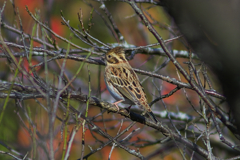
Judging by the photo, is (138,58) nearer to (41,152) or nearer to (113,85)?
(113,85)

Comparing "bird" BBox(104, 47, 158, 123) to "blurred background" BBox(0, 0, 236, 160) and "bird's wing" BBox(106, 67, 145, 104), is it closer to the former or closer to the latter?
"bird's wing" BBox(106, 67, 145, 104)

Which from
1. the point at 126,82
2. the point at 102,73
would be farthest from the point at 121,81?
the point at 102,73

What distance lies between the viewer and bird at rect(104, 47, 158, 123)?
5242 millimetres

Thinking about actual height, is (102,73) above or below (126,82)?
above

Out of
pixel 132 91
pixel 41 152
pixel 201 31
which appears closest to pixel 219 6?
pixel 201 31

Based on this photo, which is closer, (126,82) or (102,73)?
(126,82)

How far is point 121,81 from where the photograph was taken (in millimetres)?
5590

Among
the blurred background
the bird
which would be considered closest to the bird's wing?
the bird

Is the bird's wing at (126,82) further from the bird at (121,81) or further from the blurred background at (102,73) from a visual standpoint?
the blurred background at (102,73)

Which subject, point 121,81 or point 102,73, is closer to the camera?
point 121,81

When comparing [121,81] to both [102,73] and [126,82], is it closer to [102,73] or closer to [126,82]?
[126,82]

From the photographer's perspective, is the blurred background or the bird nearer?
the bird

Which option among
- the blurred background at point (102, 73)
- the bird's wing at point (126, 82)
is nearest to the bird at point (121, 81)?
the bird's wing at point (126, 82)

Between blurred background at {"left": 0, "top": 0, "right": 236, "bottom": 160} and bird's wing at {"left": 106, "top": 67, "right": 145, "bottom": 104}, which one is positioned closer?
bird's wing at {"left": 106, "top": 67, "right": 145, "bottom": 104}
